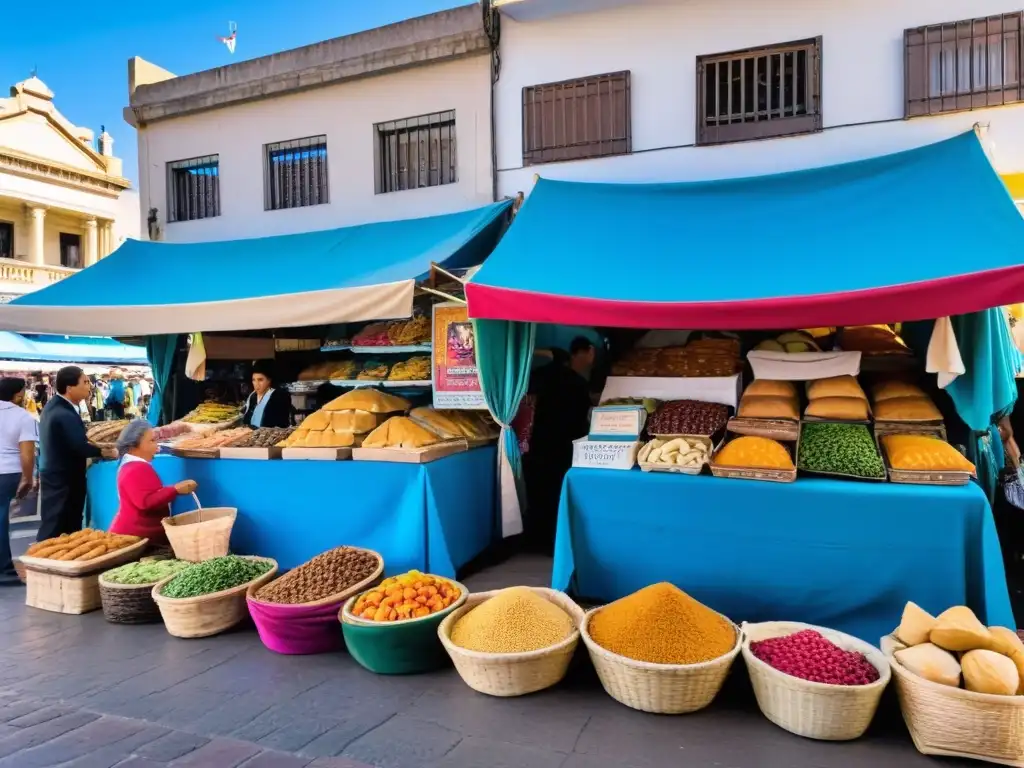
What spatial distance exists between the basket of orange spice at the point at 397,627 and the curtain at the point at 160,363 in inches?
217

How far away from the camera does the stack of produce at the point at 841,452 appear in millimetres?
3639

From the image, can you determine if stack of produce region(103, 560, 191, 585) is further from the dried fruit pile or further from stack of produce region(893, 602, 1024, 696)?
stack of produce region(893, 602, 1024, 696)

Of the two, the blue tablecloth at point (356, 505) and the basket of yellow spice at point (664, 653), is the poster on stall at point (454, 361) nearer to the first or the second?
the blue tablecloth at point (356, 505)

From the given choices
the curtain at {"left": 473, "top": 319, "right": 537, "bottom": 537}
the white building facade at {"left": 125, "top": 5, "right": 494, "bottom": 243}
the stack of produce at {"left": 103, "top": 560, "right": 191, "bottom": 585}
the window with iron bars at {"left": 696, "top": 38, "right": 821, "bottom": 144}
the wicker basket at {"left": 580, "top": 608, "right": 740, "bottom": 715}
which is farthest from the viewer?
the white building facade at {"left": 125, "top": 5, "right": 494, "bottom": 243}

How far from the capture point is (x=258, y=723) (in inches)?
116

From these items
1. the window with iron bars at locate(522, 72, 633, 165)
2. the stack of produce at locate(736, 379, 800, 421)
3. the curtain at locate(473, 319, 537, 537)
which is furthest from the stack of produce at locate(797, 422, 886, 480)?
the window with iron bars at locate(522, 72, 633, 165)

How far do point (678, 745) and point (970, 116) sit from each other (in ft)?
18.0

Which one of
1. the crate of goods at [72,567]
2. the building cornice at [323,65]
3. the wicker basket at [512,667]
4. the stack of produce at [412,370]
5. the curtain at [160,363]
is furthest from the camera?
the curtain at [160,363]

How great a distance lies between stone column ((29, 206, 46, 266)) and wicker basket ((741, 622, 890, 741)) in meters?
28.9

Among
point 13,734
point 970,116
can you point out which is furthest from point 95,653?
point 970,116

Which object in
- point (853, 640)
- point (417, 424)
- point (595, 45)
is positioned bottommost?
point (853, 640)

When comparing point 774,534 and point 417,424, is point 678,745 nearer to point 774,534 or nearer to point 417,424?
point 774,534

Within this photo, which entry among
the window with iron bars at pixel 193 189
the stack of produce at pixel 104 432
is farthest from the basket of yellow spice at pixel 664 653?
the window with iron bars at pixel 193 189

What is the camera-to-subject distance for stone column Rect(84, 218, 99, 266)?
26567 mm
